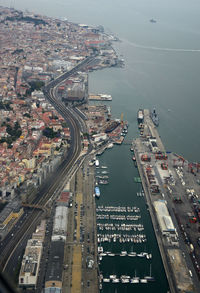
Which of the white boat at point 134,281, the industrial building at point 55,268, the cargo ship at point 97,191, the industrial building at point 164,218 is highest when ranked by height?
the cargo ship at point 97,191

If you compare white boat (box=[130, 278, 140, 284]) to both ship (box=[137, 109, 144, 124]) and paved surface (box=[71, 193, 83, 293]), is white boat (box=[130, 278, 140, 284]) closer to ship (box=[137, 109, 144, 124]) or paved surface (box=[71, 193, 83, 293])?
paved surface (box=[71, 193, 83, 293])

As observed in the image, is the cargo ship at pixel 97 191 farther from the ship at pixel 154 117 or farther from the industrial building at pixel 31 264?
the ship at pixel 154 117

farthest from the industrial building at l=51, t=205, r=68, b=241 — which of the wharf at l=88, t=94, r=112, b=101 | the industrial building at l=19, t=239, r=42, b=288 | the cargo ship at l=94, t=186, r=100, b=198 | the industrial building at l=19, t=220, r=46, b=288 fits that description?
the wharf at l=88, t=94, r=112, b=101

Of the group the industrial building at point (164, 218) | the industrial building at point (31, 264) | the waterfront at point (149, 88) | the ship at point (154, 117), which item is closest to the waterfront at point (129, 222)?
the waterfront at point (149, 88)

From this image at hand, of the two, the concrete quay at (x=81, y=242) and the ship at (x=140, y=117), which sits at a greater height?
the ship at (x=140, y=117)

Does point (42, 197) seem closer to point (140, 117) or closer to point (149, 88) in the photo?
point (140, 117)

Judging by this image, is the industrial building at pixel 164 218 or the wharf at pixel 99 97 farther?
the wharf at pixel 99 97

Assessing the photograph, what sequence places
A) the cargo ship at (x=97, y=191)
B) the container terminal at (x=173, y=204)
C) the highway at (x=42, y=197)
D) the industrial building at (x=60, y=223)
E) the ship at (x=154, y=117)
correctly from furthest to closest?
the ship at (x=154, y=117) → the cargo ship at (x=97, y=191) → the industrial building at (x=60, y=223) → the highway at (x=42, y=197) → the container terminal at (x=173, y=204)

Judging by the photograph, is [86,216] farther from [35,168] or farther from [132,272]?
[35,168]
